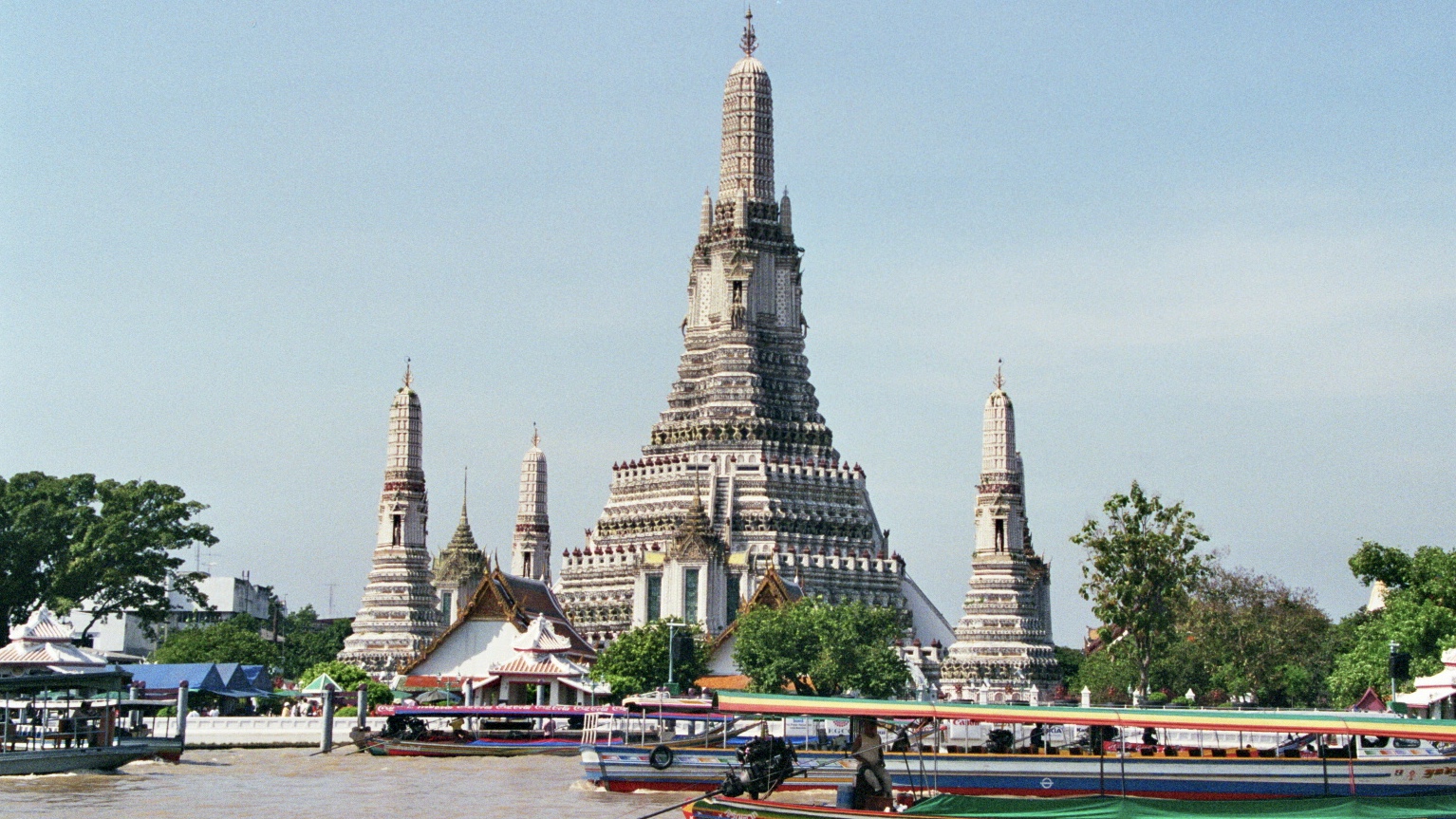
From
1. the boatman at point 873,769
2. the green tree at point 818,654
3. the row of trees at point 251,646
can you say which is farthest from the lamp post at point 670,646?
the boatman at point 873,769

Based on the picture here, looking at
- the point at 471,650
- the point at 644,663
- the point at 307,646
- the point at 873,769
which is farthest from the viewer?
the point at 307,646

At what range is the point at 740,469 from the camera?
105m

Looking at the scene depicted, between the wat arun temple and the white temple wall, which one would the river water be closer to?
the white temple wall

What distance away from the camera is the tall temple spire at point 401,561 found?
99.4m

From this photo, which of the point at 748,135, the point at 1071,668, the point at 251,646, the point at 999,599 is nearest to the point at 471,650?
the point at 251,646

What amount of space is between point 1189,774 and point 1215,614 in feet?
142

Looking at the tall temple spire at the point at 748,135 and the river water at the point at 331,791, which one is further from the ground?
the tall temple spire at the point at 748,135

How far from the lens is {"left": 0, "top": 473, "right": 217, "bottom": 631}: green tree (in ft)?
298

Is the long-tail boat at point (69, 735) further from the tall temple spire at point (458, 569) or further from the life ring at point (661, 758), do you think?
the tall temple spire at point (458, 569)

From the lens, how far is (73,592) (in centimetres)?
9112

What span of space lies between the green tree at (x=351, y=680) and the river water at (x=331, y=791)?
17805 mm

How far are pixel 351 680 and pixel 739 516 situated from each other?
24.9m

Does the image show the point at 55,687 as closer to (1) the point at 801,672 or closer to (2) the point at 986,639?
(1) the point at 801,672

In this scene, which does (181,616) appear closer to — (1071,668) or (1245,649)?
(1071,668)
